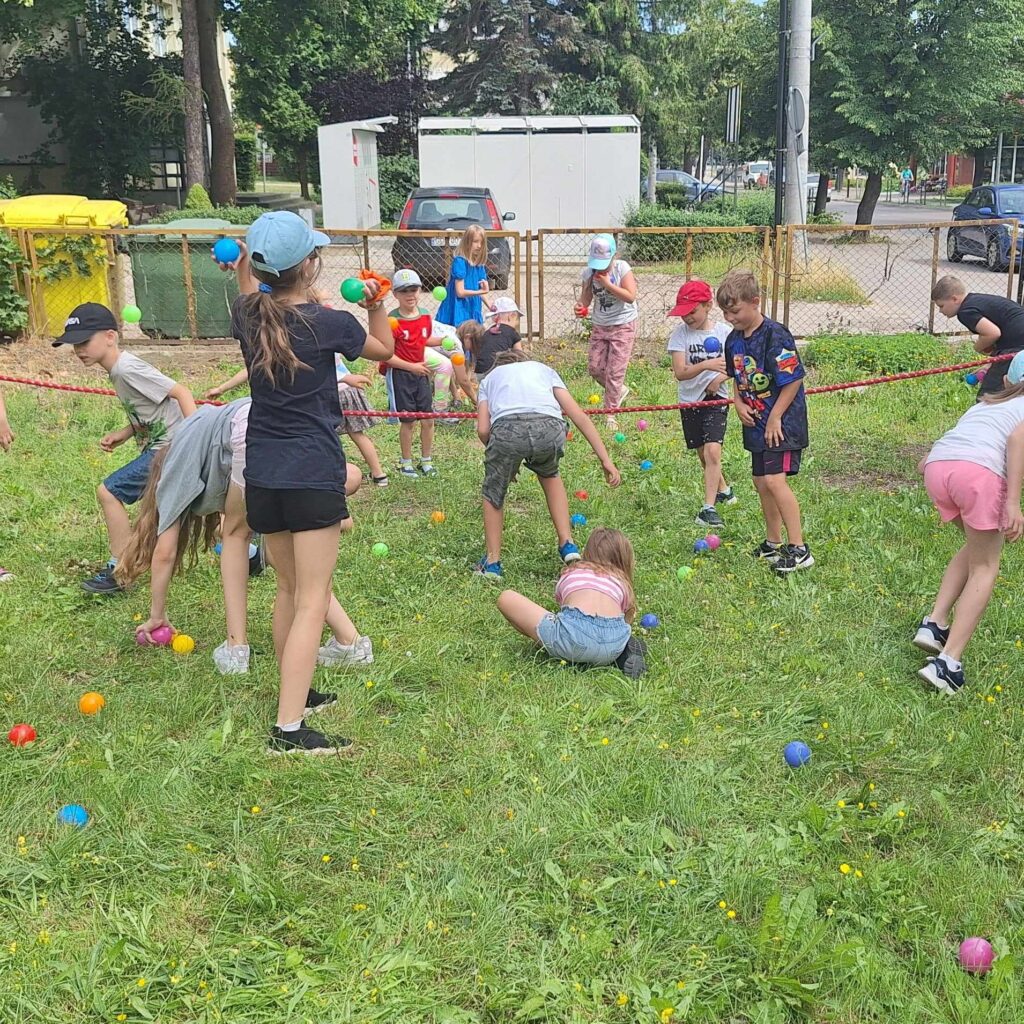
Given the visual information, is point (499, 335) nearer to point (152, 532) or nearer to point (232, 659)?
point (152, 532)

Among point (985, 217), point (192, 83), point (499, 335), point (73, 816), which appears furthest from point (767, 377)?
point (192, 83)

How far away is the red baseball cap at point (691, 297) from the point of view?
6176 millimetres

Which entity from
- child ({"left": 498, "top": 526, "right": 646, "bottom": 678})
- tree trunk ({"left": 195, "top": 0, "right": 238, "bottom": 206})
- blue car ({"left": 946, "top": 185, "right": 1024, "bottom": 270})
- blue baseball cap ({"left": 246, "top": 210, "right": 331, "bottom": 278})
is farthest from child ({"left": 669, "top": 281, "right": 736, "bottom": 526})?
tree trunk ({"left": 195, "top": 0, "right": 238, "bottom": 206})

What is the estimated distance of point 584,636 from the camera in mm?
4348

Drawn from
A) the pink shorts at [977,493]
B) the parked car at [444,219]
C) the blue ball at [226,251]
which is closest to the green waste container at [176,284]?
the parked car at [444,219]

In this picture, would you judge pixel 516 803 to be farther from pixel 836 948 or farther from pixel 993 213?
pixel 993 213

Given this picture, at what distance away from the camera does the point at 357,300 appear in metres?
3.88

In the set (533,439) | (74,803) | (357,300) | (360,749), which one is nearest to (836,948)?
(360,749)

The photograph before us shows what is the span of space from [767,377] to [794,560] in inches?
37.9

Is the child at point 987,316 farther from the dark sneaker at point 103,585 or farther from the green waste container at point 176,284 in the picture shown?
the green waste container at point 176,284

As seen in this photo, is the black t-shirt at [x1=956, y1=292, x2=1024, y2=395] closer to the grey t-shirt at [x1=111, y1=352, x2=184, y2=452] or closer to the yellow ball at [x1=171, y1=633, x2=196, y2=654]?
the grey t-shirt at [x1=111, y1=352, x2=184, y2=452]

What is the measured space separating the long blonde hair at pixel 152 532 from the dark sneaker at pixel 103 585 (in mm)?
507

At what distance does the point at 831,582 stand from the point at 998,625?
84 cm

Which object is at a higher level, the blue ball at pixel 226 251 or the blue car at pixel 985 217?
the blue ball at pixel 226 251
